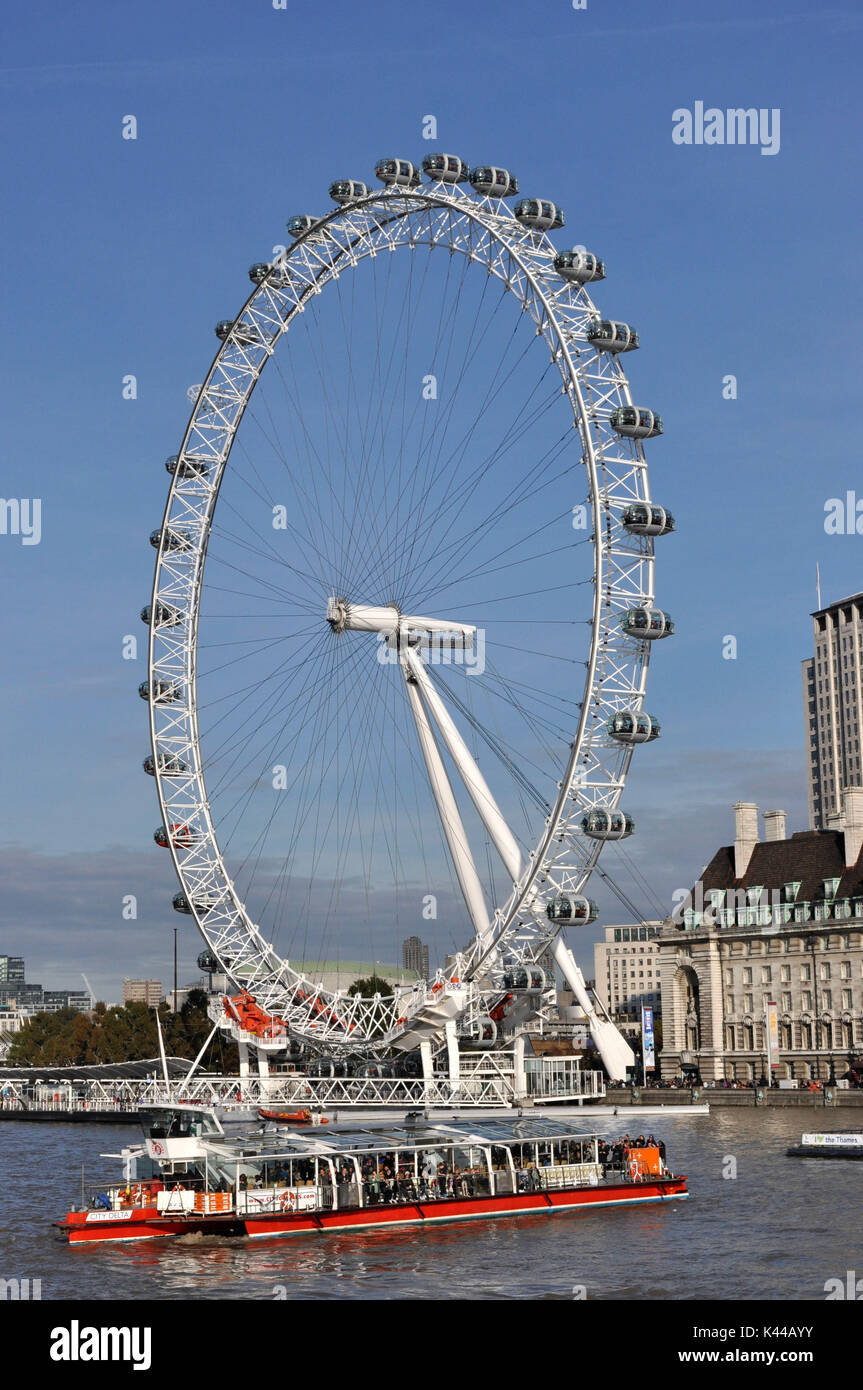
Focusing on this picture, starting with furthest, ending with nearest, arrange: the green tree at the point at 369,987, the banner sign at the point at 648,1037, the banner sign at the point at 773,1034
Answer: the green tree at the point at 369,987 → the banner sign at the point at 648,1037 → the banner sign at the point at 773,1034

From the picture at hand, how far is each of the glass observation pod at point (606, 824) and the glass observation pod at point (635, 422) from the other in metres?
19.4

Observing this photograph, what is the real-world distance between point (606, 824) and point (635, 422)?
20584mm

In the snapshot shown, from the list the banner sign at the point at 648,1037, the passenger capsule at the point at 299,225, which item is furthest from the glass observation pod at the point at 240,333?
the banner sign at the point at 648,1037

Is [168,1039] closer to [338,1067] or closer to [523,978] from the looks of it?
[338,1067]

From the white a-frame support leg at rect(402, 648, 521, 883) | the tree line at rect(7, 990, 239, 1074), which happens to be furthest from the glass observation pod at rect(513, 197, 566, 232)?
the tree line at rect(7, 990, 239, 1074)

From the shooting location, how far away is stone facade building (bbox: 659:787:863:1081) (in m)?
127

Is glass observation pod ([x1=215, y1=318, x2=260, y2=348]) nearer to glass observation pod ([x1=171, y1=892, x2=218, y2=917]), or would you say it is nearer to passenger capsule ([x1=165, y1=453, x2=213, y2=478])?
passenger capsule ([x1=165, y1=453, x2=213, y2=478])

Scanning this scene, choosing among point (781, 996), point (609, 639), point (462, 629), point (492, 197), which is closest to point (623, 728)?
point (609, 639)

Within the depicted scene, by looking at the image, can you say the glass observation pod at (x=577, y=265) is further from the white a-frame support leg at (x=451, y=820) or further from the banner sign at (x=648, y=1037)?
the banner sign at (x=648, y=1037)

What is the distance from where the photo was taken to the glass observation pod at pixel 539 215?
94.4 m

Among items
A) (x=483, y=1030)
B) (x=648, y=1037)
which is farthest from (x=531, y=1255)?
(x=648, y=1037)

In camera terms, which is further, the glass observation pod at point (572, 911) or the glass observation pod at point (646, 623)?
the glass observation pod at point (572, 911)

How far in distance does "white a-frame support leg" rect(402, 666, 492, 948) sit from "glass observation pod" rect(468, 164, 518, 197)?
27.9m

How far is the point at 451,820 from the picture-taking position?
348 feet
